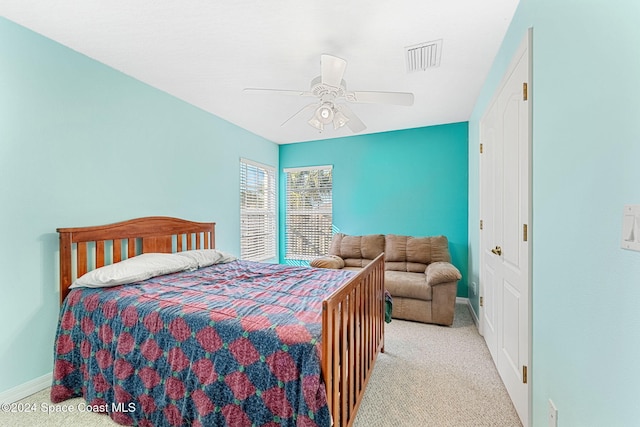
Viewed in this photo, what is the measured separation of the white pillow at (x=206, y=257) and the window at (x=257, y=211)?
43.9 inches

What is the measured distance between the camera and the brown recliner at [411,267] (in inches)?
120

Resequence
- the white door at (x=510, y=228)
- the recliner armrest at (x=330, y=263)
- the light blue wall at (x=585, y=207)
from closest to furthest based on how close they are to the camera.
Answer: the light blue wall at (x=585, y=207) → the white door at (x=510, y=228) → the recliner armrest at (x=330, y=263)

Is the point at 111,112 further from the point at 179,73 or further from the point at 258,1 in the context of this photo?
the point at 258,1

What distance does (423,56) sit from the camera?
224 cm

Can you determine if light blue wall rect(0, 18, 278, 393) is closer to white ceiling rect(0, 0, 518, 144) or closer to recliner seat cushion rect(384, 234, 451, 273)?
white ceiling rect(0, 0, 518, 144)

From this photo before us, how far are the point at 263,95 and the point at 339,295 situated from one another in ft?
8.07

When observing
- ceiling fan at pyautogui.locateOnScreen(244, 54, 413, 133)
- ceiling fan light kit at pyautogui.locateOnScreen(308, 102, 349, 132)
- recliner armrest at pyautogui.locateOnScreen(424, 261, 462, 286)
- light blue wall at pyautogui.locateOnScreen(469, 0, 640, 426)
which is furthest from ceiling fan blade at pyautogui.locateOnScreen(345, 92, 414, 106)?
recliner armrest at pyautogui.locateOnScreen(424, 261, 462, 286)

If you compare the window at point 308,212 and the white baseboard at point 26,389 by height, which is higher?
the window at point 308,212

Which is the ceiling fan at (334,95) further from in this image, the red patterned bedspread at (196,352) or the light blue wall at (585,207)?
the red patterned bedspread at (196,352)

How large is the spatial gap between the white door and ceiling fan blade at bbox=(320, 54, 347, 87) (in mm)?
1055

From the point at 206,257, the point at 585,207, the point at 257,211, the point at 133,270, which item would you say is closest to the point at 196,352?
the point at 133,270

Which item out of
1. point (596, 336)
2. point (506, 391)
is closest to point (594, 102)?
point (596, 336)

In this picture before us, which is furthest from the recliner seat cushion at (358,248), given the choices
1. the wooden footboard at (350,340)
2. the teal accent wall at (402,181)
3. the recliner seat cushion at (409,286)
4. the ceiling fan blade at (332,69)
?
the ceiling fan blade at (332,69)

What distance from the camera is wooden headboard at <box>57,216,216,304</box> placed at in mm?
2049
